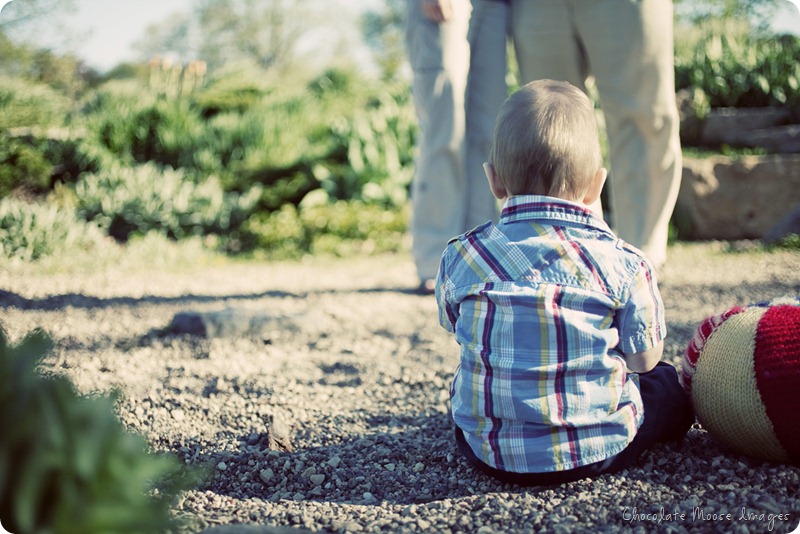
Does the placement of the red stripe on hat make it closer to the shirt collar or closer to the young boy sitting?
the young boy sitting

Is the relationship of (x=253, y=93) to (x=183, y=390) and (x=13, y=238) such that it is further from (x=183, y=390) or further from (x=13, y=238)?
(x=183, y=390)

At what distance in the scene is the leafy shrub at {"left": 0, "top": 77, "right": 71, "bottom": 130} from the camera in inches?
290

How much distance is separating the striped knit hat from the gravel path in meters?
0.08

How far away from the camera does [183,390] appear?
2.80m

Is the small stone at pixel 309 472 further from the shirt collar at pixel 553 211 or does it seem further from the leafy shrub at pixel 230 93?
the leafy shrub at pixel 230 93

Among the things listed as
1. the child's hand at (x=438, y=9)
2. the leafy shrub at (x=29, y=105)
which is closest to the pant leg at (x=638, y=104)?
the child's hand at (x=438, y=9)

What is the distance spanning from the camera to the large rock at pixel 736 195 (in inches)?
240

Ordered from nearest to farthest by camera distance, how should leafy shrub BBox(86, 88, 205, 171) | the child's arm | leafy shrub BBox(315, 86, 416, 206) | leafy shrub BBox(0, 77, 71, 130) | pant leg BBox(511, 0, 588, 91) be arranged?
the child's arm
pant leg BBox(511, 0, 588, 91)
leafy shrub BBox(315, 86, 416, 206)
leafy shrub BBox(0, 77, 71, 130)
leafy shrub BBox(86, 88, 205, 171)

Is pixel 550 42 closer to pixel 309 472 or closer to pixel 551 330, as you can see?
pixel 551 330

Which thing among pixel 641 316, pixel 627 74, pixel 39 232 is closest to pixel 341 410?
pixel 641 316

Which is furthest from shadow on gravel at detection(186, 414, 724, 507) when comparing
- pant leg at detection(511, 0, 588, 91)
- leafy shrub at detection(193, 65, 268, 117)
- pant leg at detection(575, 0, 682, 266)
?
leafy shrub at detection(193, 65, 268, 117)

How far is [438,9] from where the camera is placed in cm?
381

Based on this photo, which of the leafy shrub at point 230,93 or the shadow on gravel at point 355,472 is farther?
the leafy shrub at point 230,93

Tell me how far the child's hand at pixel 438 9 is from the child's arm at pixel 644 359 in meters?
2.45
